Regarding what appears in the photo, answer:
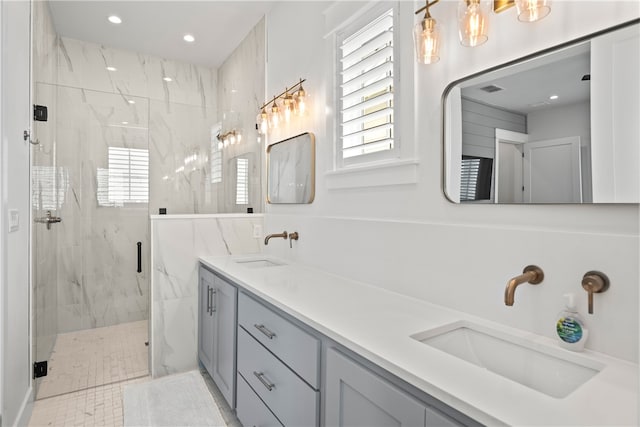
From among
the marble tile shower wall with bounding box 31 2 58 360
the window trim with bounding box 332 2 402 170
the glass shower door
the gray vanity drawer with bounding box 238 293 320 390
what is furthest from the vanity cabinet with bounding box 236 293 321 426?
the glass shower door

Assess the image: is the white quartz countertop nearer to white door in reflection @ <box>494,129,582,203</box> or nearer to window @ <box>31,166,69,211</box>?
white door in reflection @ <box>494,129,582,203</box>

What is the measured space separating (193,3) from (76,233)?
219 cm

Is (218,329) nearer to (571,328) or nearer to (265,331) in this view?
(265,331)

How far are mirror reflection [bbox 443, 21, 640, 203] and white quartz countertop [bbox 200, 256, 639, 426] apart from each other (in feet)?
1.48

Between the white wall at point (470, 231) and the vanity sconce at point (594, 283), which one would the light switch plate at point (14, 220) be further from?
the vanity sconce at point (594, 283)

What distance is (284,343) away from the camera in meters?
1.38

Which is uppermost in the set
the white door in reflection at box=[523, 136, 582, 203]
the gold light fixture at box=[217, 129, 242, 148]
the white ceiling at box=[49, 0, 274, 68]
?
the white ceiling at box=[49, 0, 274, 68]

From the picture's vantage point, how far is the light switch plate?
1.59m

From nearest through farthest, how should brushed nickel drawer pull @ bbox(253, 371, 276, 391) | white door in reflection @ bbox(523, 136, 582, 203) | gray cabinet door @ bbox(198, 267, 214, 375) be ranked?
white door in reflection @ bbox(523, 136, 582, 203)
brushed nickel drawer pull @ bbox(253, 371, 276, 391)
gray cabinet door @ bbox(198, 267, 214, 375)

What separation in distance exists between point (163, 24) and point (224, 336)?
272 centimetres

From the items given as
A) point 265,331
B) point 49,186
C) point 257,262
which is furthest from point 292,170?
point 49,186

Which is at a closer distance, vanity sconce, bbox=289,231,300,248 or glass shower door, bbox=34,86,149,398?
vanity sconce, bbox=289,231,300,248

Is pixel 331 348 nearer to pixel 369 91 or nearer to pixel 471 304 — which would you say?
pixel 471 304

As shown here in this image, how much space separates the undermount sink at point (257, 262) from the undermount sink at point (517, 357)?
58.6 inches
